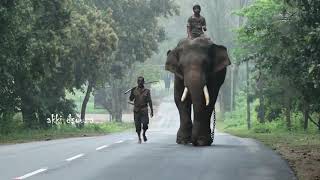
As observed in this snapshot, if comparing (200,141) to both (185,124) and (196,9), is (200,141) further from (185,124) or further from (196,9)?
(196,9)

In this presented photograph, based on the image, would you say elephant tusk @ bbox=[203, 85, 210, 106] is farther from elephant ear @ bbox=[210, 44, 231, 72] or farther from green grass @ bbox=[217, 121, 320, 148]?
green grass @ bbox=[217, 121, 320, 148]

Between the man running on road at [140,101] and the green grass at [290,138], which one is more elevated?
the man running on road at [140,101]

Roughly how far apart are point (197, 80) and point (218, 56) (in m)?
1.34

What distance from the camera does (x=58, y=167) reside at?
1327 cm

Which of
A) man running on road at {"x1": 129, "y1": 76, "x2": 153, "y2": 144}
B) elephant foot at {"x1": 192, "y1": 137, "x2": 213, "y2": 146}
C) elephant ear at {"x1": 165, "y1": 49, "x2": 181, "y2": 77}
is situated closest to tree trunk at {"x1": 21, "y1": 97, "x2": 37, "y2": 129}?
man running on road at {"x1": 129, "y1": 76, "x2": 153, "y2": 144}

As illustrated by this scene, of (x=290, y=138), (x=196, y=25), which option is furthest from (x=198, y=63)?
(x=290, y=138)

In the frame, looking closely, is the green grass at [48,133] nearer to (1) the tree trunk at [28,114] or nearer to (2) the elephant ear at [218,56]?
(1) the tree trunk at [28,114]

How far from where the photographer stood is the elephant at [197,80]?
18.8m

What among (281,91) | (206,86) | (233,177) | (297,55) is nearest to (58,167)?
(233,177)

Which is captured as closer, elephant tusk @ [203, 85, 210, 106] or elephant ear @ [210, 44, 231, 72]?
elephant tusk @ [203, 85, 210, 106]

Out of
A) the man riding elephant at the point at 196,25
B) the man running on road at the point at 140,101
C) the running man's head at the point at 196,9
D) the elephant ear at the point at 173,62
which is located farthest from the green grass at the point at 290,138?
the running man's head at the point at 196,9

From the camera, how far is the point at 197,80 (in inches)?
743

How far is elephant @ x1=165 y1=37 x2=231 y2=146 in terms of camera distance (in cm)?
1880

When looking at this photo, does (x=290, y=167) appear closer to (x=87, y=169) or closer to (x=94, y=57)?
(x=87, y=169)
